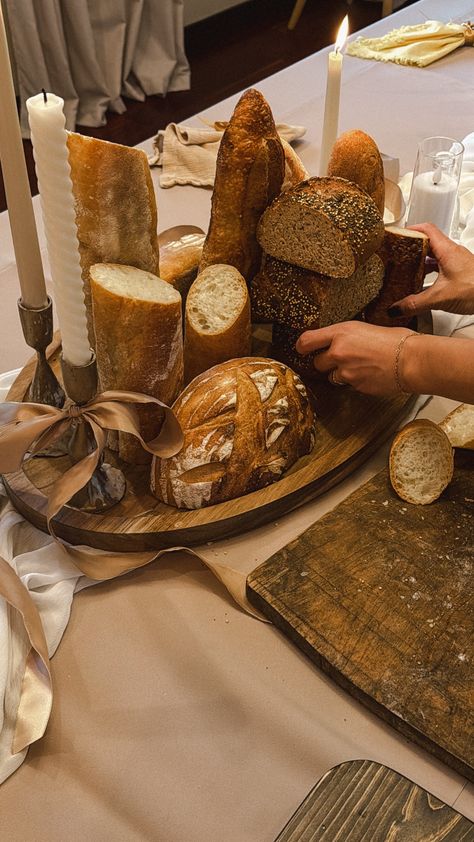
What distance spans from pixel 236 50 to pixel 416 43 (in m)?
→ 2.72

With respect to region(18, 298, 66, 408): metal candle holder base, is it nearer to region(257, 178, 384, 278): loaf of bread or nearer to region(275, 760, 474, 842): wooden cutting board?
region(257, 178, 384, 278): loaf of bread

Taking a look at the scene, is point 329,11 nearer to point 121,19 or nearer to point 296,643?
point 121,19

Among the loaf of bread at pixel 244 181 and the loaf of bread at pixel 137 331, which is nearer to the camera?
the loaf of bread at pixel 137 331

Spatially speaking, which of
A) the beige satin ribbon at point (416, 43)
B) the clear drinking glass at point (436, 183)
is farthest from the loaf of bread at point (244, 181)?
the beige satin ribbon at point (416, 43)

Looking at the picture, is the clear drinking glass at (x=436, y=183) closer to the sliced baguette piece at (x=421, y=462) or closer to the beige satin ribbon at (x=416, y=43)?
the sliced baguette piece at (x=421, y=462)

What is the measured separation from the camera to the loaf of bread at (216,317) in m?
0.97

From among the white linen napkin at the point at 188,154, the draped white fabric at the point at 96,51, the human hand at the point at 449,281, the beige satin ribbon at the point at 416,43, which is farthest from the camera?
the draped white fabric at the point at 96,51

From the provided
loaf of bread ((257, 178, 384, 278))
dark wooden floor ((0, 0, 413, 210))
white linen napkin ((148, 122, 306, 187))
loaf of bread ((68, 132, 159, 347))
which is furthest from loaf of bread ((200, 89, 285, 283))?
dark wooden floor ((0, 0, 413, 210))

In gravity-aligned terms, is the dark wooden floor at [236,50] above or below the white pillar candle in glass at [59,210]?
below

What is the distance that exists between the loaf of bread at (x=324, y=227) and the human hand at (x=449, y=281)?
161 mm

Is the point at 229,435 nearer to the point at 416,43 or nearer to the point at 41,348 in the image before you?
the point at 41,348

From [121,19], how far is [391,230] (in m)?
3.27

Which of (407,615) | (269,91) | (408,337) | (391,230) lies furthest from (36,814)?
(269,91)

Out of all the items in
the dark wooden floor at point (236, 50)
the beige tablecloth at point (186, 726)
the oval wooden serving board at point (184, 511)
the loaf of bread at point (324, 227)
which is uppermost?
the loaf of bread at point (324, 227)
